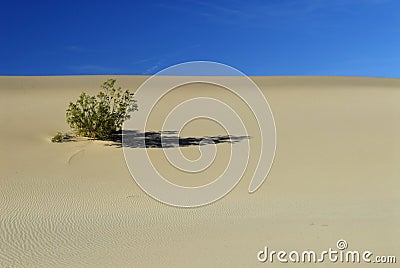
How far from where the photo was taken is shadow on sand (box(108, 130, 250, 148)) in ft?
37.9

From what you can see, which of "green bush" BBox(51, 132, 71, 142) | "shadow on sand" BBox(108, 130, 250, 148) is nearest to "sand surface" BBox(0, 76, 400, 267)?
"green bush" BBox(51, 132, 71, 142)

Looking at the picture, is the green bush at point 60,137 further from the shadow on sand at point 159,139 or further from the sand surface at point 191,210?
the shadow on sand at point 159,139

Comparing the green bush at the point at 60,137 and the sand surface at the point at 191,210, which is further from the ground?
the green bush at the point at 60,137

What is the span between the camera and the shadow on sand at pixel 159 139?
11.5m

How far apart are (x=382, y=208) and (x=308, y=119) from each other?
10.7 metres

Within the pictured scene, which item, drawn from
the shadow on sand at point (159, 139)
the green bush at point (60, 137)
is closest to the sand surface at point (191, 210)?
the green bush at point (60, 137)

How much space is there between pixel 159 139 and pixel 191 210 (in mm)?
5837

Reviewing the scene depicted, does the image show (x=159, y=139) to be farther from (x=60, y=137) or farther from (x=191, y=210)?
(x=191, y=210)

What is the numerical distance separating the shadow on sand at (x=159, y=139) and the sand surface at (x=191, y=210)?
1.39 feet

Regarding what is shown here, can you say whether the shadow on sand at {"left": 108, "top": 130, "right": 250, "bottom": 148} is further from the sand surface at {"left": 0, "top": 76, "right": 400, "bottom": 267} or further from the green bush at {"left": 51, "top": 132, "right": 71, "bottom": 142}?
the green bush at {"left": 51, "top": 132, "right": 71, "bottom": 142}

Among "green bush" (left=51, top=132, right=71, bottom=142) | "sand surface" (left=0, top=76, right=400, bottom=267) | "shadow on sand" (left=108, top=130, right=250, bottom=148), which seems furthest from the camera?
"green bush" (left=51, top=132, right=71, bottom=142)

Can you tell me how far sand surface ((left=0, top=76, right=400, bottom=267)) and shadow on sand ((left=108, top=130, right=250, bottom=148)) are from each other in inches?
16.7

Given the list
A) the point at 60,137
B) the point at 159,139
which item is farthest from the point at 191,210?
the point at 60,137

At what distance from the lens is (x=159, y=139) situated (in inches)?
480
